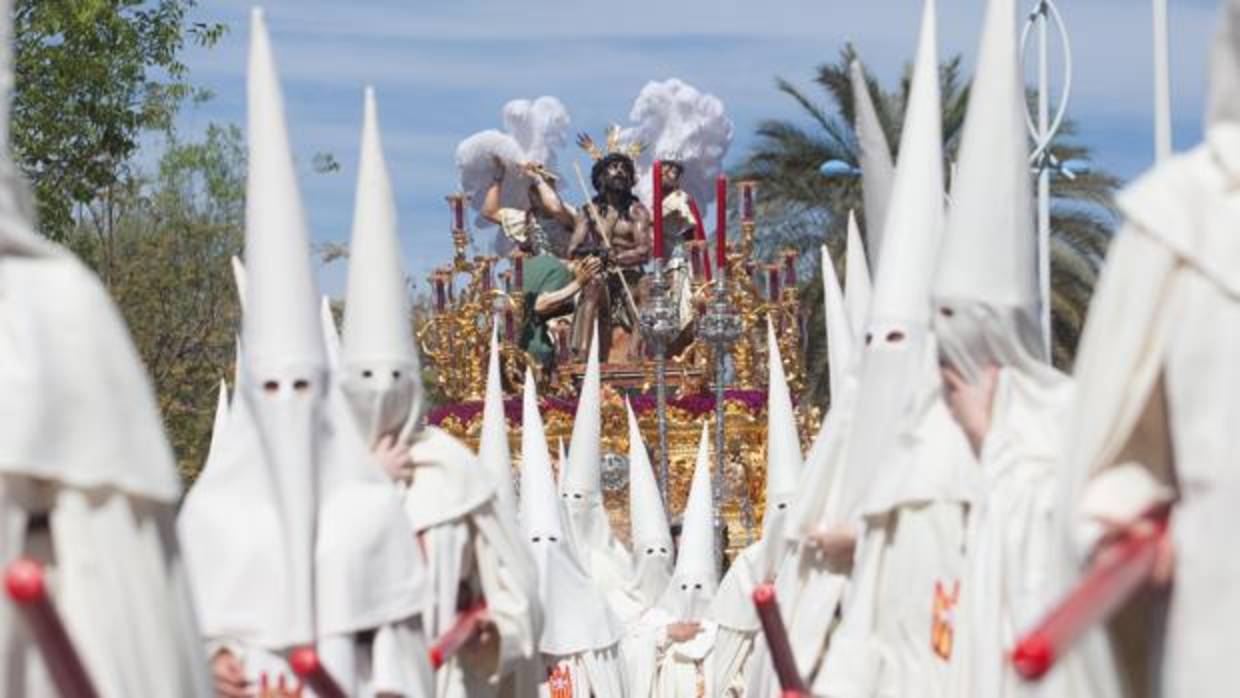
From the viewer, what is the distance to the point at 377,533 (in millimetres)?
10289

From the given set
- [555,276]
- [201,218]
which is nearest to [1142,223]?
[555,276]

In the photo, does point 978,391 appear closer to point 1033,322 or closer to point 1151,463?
point 1033,322

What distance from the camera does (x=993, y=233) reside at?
9.84 metres

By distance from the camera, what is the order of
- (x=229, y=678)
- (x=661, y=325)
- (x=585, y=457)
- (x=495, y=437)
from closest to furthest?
(x=229, y=678) → (x=495, y=437) → (x=585, y=457) → (x=661, y=325)

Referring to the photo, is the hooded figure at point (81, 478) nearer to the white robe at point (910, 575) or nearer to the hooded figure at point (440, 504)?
the white robe at point (910, 575)

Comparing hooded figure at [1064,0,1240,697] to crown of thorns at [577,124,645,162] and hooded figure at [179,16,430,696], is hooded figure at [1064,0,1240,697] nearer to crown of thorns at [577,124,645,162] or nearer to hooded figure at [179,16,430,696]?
hooded figure at [179,16,430,696]

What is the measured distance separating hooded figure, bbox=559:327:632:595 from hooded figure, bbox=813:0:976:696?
32.8 feet

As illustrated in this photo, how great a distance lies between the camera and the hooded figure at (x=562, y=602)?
17.8 meters

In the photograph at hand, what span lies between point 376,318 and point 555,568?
5936mm

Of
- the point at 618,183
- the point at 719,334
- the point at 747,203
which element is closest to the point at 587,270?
the point at 618,183

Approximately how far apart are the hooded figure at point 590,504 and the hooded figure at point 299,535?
1107 centimetres

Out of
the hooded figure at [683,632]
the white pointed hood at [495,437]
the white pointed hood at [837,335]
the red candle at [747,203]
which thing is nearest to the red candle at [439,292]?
the red candle at [747,203]

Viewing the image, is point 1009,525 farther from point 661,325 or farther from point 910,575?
point 661,325

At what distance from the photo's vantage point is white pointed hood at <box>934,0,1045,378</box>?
9711 mm
